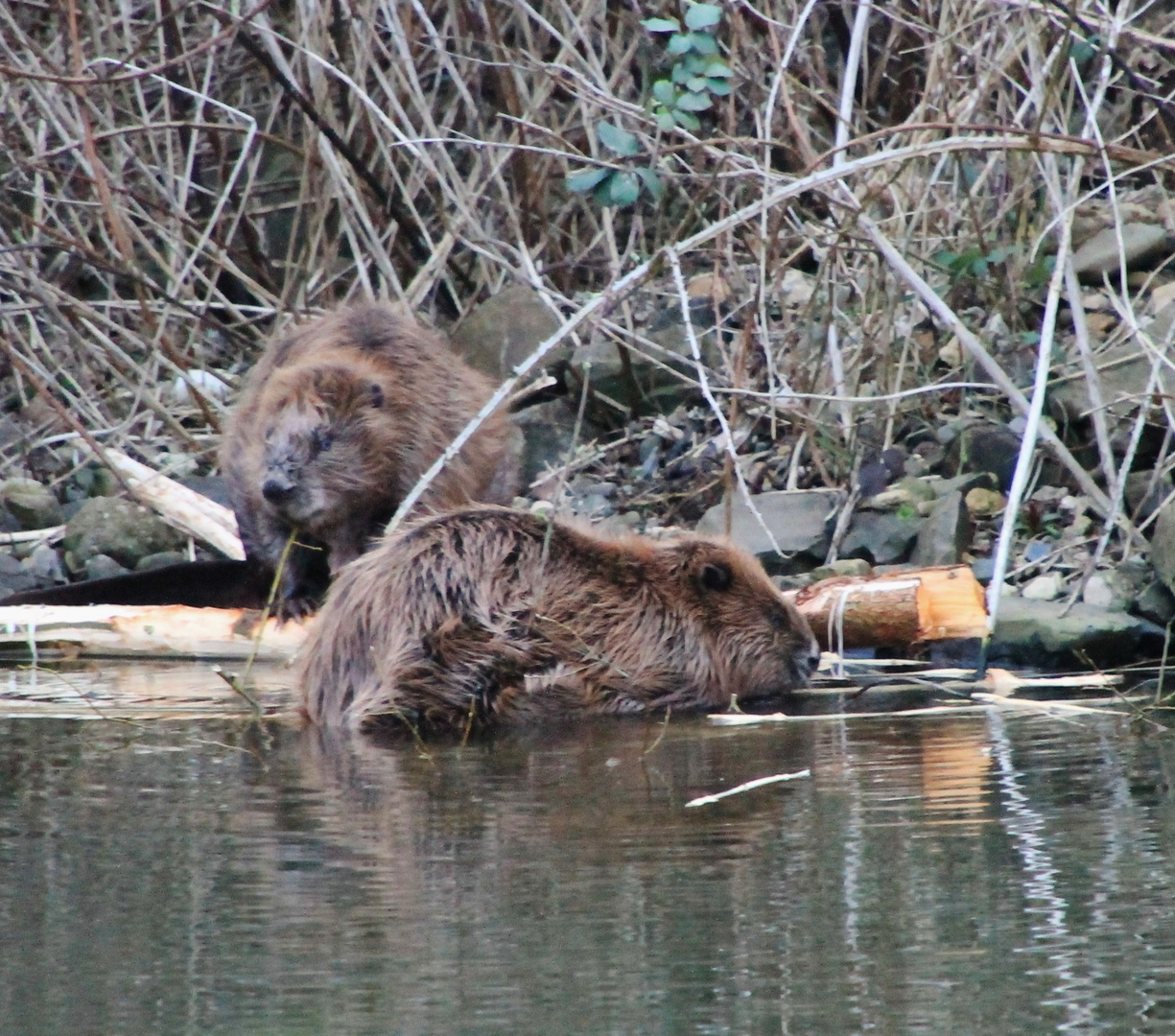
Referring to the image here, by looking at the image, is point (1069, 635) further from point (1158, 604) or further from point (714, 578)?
point (714, 578)

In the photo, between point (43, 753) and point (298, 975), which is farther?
point (43, 753)

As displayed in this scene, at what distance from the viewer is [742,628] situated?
15.5 feet

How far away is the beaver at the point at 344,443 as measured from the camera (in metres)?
5.64

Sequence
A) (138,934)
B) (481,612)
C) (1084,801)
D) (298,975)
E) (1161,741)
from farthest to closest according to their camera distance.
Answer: (481,612) < (1161,741) < (1084,801) < (138,934) < (298,975)

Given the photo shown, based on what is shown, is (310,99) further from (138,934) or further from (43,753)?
(138,934)

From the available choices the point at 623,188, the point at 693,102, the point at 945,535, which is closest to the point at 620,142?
the point at 623,188

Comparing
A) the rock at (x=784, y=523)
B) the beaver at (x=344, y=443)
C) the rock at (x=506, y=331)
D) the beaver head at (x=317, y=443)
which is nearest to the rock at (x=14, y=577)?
the beaver at (x=344, y=443)

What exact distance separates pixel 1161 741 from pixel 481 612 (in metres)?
1.53

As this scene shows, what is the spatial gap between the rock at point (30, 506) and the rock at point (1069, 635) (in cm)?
360

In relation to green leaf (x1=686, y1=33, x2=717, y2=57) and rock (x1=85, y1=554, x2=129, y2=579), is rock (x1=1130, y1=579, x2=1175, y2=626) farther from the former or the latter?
rock (x1=85, y1=554, x2=129, y2=579)

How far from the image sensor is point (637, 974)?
2215 millimetres

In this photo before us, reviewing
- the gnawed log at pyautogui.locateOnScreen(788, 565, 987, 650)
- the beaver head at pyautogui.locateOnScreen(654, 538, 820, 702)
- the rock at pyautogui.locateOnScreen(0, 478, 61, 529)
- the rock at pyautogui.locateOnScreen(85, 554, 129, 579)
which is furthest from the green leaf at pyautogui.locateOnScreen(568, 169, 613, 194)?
the rock at pyautogui.locateOnScreen(0, 478, 61, 529)

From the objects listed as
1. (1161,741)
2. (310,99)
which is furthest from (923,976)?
(310,99)

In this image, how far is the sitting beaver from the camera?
167 inches
